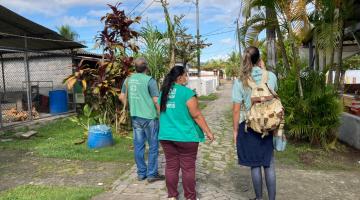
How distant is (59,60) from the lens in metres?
19.1

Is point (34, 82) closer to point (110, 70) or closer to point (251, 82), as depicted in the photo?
point (110, 70)

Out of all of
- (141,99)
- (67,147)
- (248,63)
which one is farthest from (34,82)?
(248,63)

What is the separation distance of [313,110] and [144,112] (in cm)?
380

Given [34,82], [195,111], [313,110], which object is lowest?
[313,110]

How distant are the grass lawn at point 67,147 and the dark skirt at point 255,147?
292 centimetres

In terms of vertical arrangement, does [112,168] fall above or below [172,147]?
below

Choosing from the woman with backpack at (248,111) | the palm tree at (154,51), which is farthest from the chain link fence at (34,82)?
the woman with backpack at (248,111)

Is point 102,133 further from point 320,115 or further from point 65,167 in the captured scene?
point 320,115

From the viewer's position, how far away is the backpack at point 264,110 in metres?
3.98

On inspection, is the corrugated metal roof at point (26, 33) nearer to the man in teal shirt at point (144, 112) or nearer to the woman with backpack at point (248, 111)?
the man in teal shirt at point (144, 112)

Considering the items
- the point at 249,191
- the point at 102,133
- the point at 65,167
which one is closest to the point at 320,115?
the point at 249,191

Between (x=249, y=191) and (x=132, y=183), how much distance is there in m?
1.61

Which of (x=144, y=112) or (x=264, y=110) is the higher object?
(x=264, y=110)

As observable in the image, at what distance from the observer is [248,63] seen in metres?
4.15
